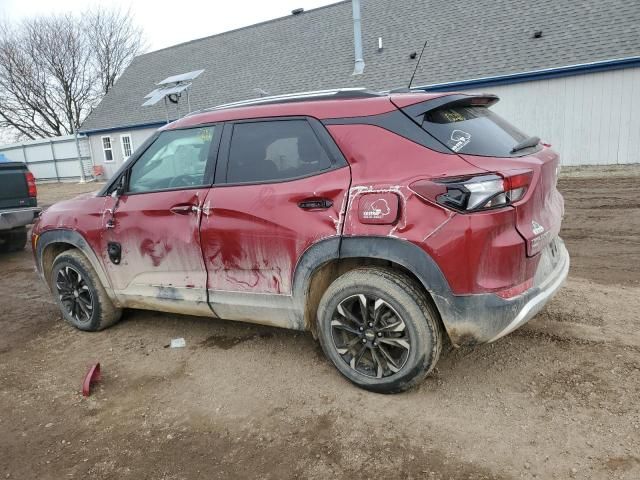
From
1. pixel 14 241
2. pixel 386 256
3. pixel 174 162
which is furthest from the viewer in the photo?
pixel 14 241

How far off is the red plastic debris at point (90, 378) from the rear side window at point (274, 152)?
167 cm

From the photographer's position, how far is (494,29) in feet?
50.7

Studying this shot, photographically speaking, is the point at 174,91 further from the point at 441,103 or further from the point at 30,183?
the point at 441,103

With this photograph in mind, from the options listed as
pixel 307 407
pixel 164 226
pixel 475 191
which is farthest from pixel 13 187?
pixel 475 191

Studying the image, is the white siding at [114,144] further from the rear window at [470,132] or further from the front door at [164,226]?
the rear window at [470,132]

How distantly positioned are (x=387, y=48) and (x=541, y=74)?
6.24 m

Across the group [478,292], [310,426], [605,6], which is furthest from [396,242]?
[605,6]

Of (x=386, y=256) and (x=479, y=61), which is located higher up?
(x=479, y=61)

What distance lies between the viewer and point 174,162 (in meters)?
3.81

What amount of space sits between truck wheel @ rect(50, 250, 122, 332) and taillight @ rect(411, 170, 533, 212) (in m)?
3.03

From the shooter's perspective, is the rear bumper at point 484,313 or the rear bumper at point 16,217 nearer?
the rear bumper at point 484,313

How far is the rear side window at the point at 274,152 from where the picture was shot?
3.13 meters

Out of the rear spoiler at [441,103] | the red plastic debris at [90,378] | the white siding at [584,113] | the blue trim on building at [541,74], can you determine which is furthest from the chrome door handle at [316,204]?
the white siding at [584,113]

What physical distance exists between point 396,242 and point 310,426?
1184mm
